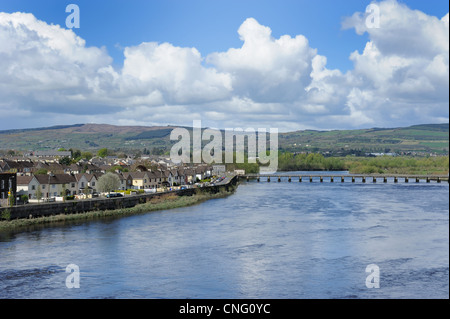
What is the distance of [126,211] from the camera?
38.7 meters

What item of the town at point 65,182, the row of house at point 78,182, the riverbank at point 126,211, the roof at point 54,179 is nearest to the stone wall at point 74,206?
the riverbank at point 126,211

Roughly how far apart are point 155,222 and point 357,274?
55.7 ft

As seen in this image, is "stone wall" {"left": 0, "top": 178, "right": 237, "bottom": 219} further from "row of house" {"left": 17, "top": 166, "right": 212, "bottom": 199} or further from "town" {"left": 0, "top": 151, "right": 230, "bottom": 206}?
"row of house" {"left": 17, "top": 166, "right": 212, "bottom": 199}

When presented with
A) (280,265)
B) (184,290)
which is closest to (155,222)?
(280,265)

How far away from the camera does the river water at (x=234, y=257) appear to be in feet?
56.8

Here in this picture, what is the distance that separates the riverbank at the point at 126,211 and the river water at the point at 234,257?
5.98 feet

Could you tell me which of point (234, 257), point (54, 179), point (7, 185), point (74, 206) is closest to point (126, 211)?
point (74, 206)

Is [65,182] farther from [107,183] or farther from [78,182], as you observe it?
[107,183]

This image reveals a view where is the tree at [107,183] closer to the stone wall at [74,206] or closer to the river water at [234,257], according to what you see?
the stone wall at [74,206]

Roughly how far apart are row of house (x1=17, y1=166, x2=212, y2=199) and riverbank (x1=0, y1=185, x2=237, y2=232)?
582cm

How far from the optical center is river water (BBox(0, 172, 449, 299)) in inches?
682

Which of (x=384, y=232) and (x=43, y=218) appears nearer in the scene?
(x=384, y=232)

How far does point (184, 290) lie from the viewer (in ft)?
56.7
